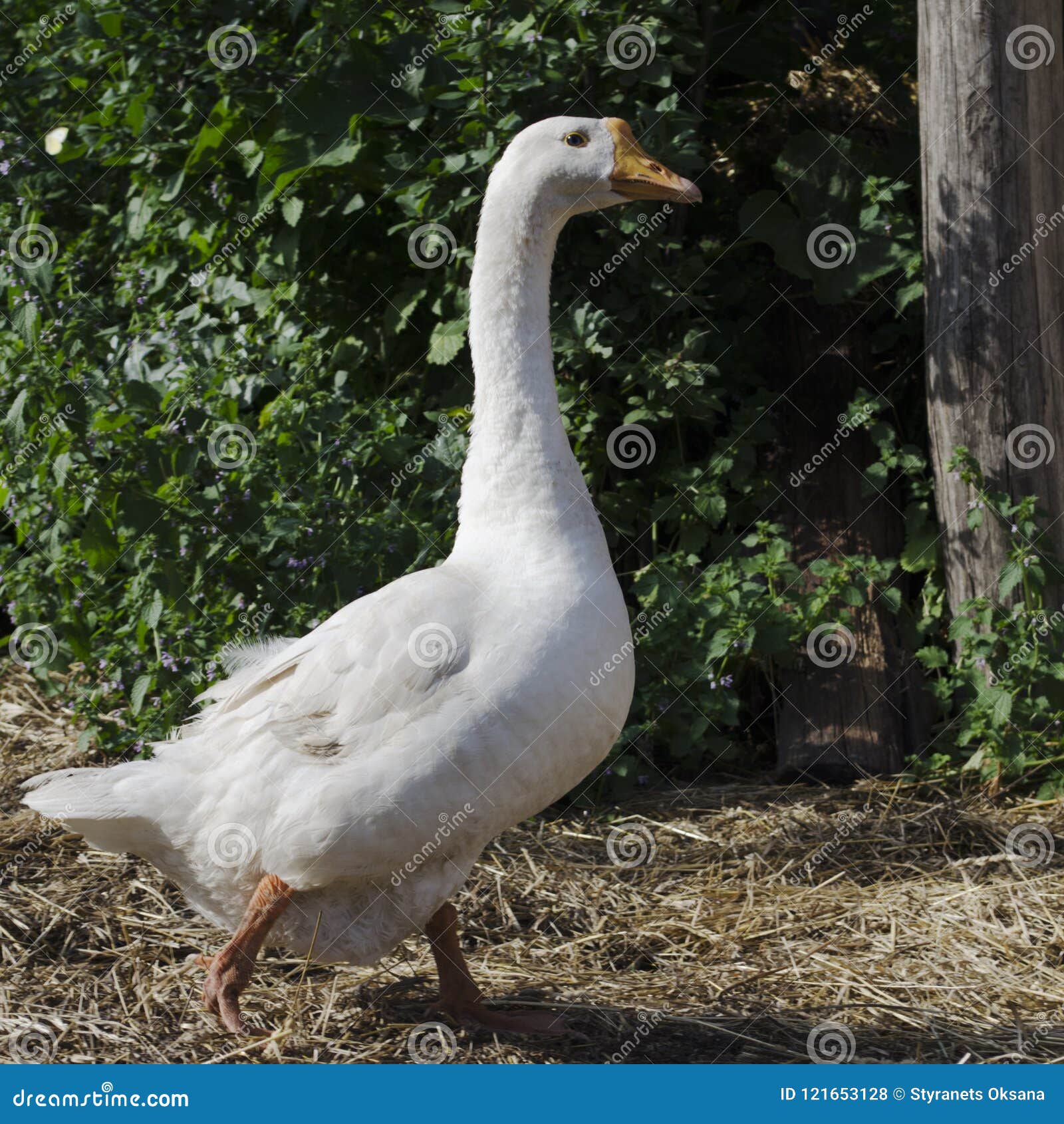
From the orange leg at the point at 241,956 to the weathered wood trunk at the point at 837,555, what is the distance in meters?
2.60

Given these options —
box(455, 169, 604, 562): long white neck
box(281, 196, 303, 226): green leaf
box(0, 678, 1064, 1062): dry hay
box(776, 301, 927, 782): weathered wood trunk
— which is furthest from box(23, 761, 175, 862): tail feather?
box(776, 301, 927, 782): weathered wood trunk

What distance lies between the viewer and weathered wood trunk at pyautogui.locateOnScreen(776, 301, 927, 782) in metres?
5.34

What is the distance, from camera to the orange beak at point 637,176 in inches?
140

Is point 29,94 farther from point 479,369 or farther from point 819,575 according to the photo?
point 819,575

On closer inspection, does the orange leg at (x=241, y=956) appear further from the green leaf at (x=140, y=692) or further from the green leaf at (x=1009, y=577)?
the green leaf at (x=1009, y=577)

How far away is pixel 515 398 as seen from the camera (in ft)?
11.5

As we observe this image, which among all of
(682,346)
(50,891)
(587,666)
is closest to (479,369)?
(587,666)

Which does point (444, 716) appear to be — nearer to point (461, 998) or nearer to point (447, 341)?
point (461, 998)

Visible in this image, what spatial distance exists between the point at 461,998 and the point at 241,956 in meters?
0.61

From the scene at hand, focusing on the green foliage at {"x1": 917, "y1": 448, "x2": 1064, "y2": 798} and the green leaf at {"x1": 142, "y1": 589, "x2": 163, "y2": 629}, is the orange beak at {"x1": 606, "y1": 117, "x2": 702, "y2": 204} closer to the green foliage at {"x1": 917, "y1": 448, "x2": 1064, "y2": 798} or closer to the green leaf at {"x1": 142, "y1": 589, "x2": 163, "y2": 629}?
the green foliage at {"x1": 917, "y1": 448, "x2": 1064, "y2": 798}

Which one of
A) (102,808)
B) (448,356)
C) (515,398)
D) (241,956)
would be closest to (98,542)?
(448,356)

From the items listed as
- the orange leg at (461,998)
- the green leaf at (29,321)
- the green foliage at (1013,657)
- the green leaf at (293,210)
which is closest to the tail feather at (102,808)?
the orange leg at (461,998)

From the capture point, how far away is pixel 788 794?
16.9ft

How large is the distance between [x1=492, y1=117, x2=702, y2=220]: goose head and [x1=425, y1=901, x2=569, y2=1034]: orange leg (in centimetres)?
197
